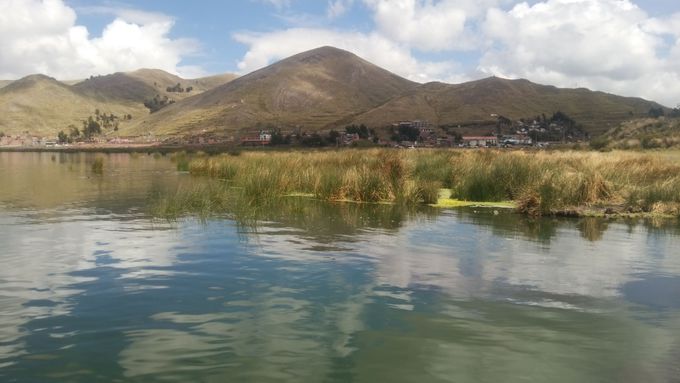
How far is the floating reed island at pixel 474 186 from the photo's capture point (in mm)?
19844

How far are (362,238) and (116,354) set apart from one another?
8.68m

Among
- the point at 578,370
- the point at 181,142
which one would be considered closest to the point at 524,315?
the point at 578,370

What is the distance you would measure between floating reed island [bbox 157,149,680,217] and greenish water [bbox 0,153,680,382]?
3796mm

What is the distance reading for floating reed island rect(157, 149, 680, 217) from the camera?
19844 mm

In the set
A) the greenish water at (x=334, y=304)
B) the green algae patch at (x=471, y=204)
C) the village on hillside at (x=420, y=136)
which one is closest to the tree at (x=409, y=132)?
the village on hillside at (x=420, y=136)

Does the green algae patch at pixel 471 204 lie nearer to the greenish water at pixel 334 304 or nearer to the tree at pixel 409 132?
the greenish water at pixel 334 304

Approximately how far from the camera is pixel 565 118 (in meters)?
154

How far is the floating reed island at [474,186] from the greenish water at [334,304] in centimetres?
380

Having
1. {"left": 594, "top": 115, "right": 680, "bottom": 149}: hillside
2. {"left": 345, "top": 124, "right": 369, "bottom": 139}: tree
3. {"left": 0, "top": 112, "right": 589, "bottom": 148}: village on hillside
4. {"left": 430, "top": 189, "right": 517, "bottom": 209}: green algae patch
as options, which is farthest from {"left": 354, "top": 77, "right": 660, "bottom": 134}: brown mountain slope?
{"left": 430, "top": 189, "right": 517, "bottom": 209}: green algae patch

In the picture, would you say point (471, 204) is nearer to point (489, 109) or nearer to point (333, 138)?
point (333, 138)

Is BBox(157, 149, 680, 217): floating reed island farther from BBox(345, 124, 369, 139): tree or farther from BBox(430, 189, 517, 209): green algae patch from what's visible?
BBox(345, 124, 369, 139): tree

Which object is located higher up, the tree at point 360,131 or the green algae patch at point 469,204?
the tree at point 360,131

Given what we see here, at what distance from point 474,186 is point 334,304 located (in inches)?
609

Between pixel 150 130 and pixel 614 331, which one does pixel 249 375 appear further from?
pixel 150 130
